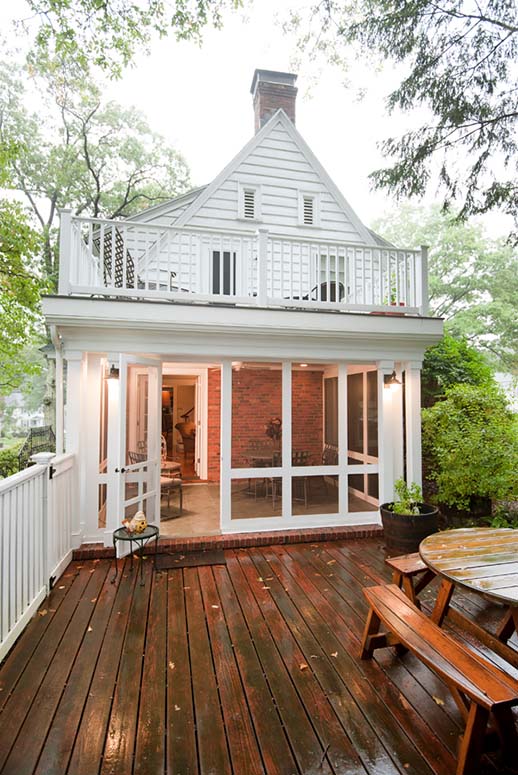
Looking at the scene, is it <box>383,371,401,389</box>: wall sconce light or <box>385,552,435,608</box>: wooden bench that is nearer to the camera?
<box>385,552,435,608</box>: wooden bench

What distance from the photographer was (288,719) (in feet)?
7.04

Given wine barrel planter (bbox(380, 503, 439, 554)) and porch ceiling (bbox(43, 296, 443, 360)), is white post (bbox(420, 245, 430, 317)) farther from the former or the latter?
wine barrel planter (bbox(380, 503, 439, 554))

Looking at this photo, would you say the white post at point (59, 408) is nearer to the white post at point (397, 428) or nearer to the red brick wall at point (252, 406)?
the red brick wall at point (252, 406)

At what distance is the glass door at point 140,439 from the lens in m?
4.50

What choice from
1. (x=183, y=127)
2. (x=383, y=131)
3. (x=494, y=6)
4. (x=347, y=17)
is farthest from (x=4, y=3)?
(x=183, y=127)

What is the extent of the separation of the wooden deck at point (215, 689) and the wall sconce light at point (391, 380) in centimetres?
270

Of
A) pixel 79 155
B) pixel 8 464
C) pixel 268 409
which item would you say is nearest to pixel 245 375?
pixel 268 409

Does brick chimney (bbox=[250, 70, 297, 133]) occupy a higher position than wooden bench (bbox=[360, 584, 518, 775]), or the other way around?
brick chimney (bbox=[250, 70, 297, 133])

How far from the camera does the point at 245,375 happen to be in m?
5.24

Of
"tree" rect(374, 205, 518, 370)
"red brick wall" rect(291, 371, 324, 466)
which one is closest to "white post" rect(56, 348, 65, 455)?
"red brick wall" rect(291, 371, 324, 466)

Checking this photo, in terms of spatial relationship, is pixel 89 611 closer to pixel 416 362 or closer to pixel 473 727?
pixel 473 727

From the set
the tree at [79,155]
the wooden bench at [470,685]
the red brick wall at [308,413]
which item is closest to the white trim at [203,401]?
Answer: the red brick wall at [308,413]

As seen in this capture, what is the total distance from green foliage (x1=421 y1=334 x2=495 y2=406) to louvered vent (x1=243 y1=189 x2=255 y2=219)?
4275 mm

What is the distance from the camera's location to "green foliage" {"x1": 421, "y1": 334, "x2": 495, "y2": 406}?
720 centimetres
